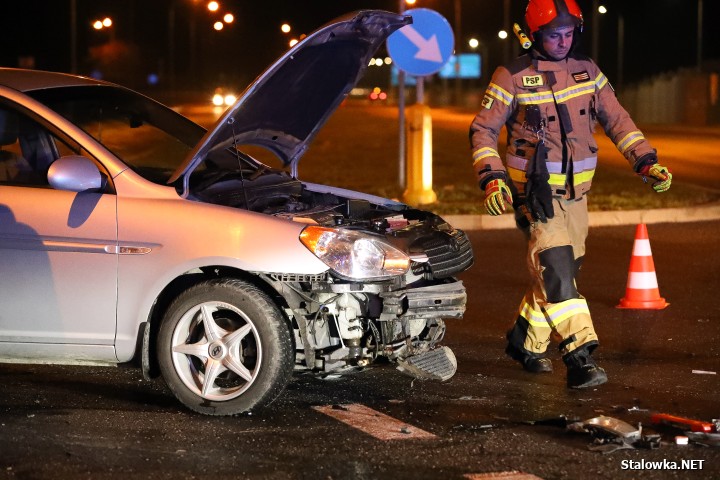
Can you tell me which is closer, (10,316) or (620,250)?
(10,316)

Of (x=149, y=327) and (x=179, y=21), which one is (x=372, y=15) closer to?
(x=149, y=327)

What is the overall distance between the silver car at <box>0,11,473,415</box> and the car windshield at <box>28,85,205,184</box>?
0.19 metres

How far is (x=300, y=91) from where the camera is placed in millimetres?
6668

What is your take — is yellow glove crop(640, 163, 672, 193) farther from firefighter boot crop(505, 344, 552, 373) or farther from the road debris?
the road debris

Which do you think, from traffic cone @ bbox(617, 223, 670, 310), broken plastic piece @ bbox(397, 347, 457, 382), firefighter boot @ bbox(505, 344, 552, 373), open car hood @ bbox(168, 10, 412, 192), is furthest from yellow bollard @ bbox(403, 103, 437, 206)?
broken plastic piece @ bbox(397, 347, 457, 382)

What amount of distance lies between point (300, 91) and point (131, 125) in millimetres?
947

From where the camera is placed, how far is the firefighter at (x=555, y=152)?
6.24 m

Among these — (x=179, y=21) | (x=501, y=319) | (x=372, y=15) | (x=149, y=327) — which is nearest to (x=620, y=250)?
(x=501, y=319)

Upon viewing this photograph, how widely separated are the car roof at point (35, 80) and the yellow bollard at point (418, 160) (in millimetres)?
8402

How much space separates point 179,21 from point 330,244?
320ft

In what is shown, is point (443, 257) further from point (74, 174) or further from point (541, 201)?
point (74, 174)

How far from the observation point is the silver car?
550 cm

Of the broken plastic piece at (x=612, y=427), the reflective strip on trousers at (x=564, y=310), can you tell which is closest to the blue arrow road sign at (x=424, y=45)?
the reflective strip on trousers at (x=564, y=310)

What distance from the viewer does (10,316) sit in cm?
574
